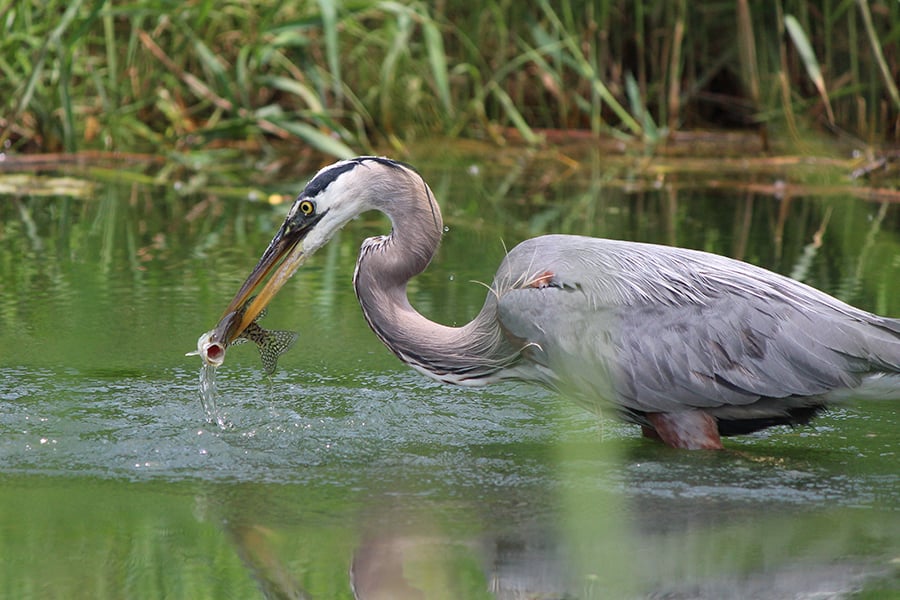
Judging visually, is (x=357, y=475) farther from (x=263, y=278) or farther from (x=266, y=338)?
(x=263, y=278)

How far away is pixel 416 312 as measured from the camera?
5223 millimetres

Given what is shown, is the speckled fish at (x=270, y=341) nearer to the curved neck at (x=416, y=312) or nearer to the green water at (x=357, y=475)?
the green water at (x=357, y=475)

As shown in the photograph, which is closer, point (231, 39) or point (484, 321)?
point (484, 321)

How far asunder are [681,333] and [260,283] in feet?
4.95

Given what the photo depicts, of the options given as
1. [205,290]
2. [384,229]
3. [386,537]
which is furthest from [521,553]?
[384,229]

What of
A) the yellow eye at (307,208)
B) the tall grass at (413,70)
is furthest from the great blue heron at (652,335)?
the tall grass at (413,70)

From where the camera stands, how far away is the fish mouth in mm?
5125

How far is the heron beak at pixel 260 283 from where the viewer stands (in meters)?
5.12

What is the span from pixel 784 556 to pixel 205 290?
162 inches

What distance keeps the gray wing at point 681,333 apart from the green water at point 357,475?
0.76ft

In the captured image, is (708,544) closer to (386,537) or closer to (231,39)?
(386,537)

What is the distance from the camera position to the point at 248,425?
4.96 meters

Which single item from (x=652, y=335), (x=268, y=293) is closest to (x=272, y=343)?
(x=268, y=293)

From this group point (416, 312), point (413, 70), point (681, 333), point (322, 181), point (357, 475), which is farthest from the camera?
point (413, 70)
